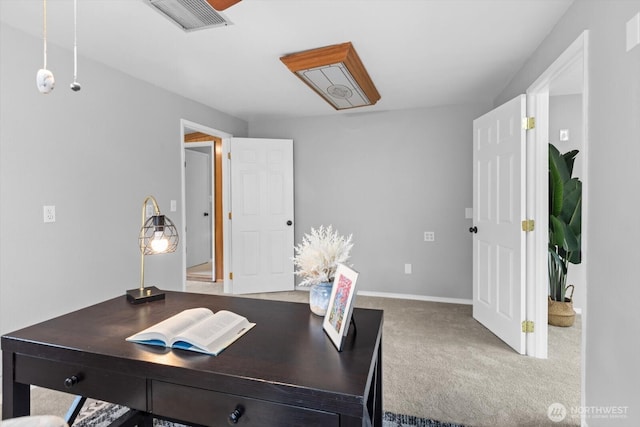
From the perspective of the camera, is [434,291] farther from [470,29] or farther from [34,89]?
[34,89]

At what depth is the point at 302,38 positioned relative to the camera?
7.57ft

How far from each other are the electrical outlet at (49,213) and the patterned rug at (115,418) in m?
1.27

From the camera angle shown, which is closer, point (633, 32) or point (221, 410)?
point (221, 410)

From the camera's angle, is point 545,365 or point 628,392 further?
point 545,365

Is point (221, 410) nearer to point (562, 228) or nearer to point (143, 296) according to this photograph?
point (143, 296)

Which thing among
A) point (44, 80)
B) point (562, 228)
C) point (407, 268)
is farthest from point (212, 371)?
point (407, 268)

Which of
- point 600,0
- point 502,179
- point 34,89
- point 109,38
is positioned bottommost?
point 502,179

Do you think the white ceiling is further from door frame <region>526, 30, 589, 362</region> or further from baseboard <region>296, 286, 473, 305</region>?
baseboard <region>296, 286, 473, 305</region>

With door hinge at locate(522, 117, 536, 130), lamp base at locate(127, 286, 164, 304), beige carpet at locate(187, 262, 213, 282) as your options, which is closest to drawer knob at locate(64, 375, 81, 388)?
lamp base at locate(127, 286, 164, 304)

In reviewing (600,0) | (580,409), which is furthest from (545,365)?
(600,0)

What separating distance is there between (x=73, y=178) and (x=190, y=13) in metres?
1.52

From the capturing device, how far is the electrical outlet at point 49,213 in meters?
2.29

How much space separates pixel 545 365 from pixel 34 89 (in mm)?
4062

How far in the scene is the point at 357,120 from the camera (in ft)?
14.0
